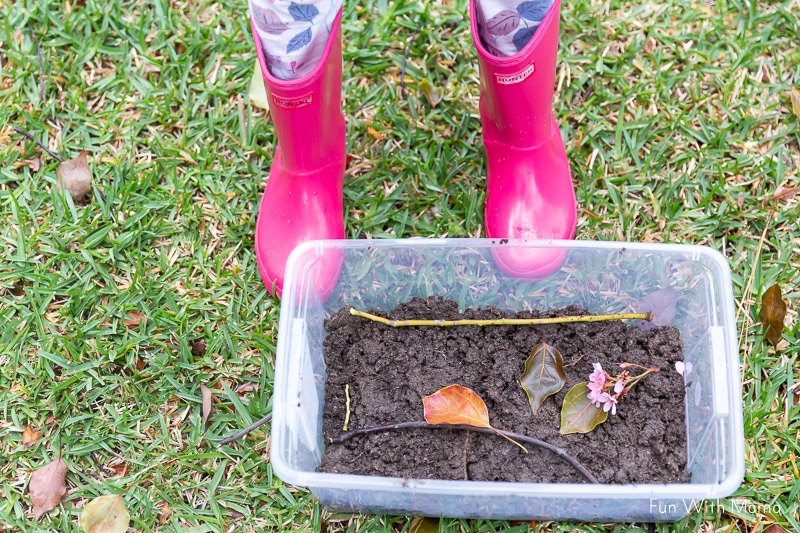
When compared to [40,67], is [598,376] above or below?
below

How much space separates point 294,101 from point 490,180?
52 centimetres

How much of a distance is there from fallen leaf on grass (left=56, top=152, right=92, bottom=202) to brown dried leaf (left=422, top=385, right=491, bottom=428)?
101 cm

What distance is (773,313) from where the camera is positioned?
1.55m

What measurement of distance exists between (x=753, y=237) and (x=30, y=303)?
165 cm

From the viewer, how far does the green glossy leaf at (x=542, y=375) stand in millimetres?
1376

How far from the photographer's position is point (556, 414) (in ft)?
4.53

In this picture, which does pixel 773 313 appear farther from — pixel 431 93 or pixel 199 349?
pixel 199 349

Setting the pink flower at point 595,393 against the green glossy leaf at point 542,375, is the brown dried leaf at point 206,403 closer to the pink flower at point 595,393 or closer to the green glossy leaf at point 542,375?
the green glossy leaf at point 542,375

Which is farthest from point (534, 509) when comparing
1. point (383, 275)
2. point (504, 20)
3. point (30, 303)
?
point (30, 303)

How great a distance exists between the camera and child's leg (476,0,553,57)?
1272 millimetres

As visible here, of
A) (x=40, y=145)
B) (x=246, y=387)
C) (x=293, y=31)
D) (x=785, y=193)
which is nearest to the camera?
(x=293, y=31)

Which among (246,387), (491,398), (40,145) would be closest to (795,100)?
(491,398)

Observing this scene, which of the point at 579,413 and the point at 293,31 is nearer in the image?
the point at 293,31

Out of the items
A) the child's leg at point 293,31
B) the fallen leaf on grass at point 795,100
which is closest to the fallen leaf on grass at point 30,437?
the child's leg at point 293,31
